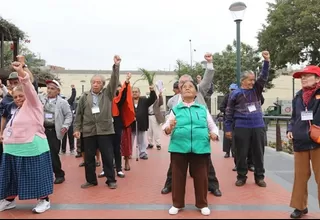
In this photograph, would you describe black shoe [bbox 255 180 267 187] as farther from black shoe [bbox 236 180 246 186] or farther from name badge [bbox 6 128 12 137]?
name badge [bbox 6 128 12 137]

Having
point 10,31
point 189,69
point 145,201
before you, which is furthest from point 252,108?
point 189,69

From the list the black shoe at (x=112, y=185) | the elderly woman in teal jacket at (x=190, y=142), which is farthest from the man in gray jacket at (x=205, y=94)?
the black shoe at (x=112, y=185)

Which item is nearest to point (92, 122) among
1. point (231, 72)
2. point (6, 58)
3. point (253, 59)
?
point (6, 58)

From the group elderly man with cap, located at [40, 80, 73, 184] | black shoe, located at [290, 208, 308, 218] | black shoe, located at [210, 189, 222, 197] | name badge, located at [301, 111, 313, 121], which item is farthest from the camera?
elderly man with cap, located at [40, 80, 73, 184]

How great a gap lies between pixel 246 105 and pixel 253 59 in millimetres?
25809

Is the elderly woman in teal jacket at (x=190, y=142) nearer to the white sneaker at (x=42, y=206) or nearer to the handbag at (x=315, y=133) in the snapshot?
the handbag at (x=315, y=133)

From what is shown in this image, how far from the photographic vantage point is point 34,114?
174 inches

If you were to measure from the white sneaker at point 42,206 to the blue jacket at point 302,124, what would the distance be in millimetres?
3146

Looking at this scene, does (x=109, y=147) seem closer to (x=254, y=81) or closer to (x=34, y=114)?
(x=34, y=114)

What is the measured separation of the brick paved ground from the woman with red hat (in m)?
0.33

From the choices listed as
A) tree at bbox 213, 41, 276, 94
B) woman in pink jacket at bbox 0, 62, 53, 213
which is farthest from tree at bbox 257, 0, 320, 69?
woman in pink jacket at bbox 0, 62, 53, 213

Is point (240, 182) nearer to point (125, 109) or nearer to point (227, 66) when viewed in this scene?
point (125, 109)

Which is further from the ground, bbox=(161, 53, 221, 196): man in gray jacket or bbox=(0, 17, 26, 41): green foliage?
bbox=(0, 17, 26, 41): green foliage

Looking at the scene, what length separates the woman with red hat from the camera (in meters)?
4.06
